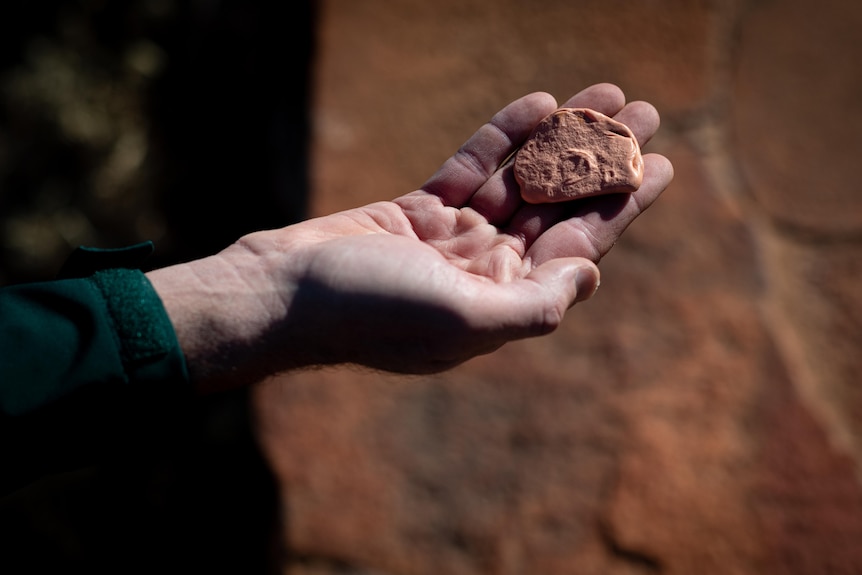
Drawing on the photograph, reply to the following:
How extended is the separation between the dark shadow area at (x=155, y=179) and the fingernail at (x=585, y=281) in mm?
1039

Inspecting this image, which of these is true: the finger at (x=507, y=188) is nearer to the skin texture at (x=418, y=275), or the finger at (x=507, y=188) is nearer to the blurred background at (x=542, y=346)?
the skin texture at (x=418, y=275)

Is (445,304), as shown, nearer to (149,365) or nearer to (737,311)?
(149,365)

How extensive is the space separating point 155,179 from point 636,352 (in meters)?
1.51

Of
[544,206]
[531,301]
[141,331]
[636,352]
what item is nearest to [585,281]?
[531,301]

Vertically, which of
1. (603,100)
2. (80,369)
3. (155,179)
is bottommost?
→ (155,179)

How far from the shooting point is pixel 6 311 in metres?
0.95

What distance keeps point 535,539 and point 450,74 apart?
1065mm

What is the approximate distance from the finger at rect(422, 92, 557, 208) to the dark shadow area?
78 cm

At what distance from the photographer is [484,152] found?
1215mm

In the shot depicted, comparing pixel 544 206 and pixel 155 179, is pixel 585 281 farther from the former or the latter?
pixel 155 179

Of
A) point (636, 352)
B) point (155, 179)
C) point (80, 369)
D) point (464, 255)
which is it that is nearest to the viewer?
point (80, 369)

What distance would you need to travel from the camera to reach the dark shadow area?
6.88 ft

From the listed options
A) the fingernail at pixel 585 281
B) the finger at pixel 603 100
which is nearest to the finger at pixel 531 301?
the fingernail at pixel 585 281

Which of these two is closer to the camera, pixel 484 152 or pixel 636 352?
pixel 484 152
